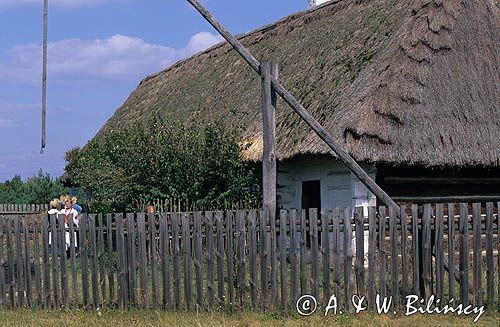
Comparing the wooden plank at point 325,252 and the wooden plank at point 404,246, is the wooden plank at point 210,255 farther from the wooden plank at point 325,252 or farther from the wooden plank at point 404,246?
the wooden plank at point 404,246

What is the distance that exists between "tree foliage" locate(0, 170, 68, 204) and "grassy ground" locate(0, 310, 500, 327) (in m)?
19.5

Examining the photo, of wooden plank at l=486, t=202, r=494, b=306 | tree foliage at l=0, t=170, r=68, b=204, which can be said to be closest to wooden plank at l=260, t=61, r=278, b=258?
wooden plank at l=486, t=202, r=494, b=306

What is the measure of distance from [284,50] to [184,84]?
5.49 meters

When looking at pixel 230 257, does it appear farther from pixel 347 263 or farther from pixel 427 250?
pixel 427 250

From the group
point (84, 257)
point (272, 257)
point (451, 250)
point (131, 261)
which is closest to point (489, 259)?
point (451, 250)

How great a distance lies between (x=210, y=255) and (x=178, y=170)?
6205 millimetres

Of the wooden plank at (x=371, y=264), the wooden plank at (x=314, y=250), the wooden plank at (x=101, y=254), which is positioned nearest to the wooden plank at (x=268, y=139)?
the wooden plank at (x=314, y=250)

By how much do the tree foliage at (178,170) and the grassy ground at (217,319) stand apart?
232 inches

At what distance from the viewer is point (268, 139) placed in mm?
9953

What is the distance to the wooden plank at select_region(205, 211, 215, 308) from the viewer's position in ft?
28.2

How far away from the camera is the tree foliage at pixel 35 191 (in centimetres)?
2803

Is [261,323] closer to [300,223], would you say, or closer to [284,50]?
[300,223]

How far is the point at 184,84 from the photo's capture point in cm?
2309

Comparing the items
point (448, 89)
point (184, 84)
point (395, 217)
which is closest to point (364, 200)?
point (448, 89)
